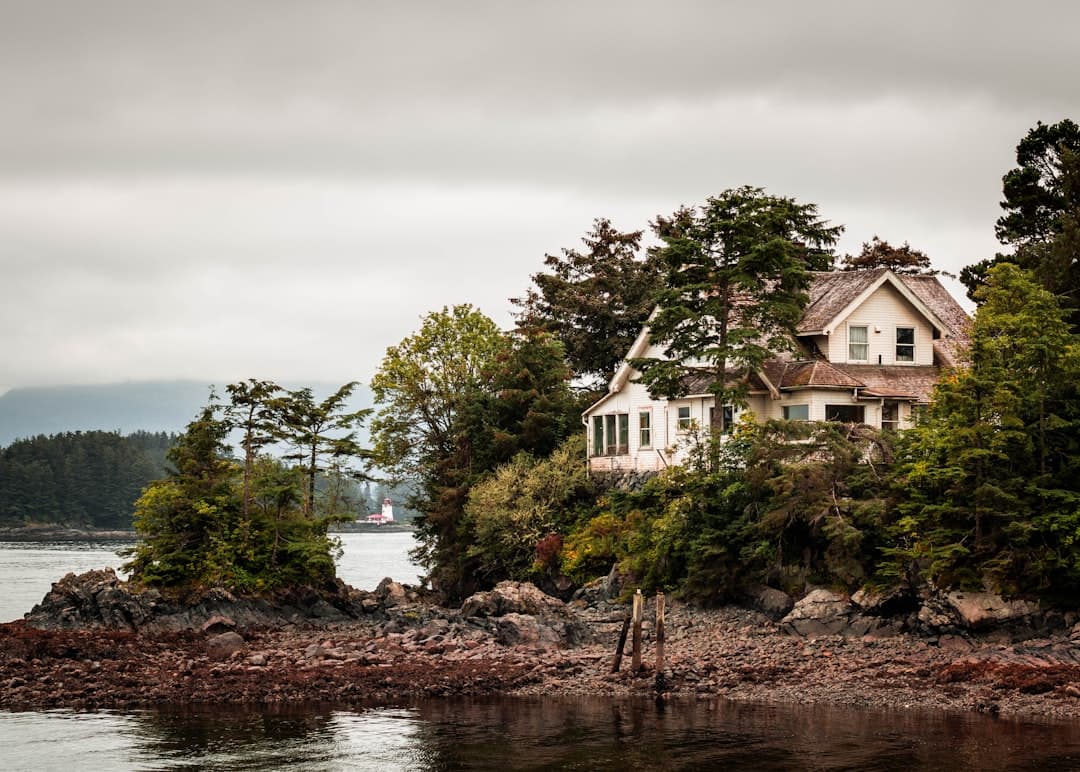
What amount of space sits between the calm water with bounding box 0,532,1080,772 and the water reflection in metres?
0.04

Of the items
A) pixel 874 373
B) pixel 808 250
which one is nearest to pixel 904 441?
pixel 874 373

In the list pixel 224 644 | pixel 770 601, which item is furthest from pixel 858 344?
pixel 224 644

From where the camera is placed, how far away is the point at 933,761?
93.8 feet

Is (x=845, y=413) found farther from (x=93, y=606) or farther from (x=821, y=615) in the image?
(x=93, y=606)

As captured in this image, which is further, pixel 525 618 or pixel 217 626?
pixel 217 626

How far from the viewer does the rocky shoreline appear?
36156mm

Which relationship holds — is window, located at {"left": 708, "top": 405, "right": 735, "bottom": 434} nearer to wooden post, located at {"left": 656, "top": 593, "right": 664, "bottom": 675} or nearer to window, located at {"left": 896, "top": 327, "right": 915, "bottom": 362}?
window, located at {"left": 896, "top": 327, "right": 915, "bottom": 362}

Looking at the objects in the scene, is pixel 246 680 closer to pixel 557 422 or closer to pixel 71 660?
pixel 71 660

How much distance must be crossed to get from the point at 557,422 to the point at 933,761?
3511 cm

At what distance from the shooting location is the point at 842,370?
52875mm

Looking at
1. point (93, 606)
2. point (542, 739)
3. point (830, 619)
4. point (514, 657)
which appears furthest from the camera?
point (93, 606)

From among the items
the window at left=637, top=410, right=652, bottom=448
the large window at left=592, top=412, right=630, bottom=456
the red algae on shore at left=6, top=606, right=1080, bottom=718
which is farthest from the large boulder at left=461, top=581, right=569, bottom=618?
the large window at left=592, top=412, right=630, bottom=456

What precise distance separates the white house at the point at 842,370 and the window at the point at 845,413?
39 millimetres

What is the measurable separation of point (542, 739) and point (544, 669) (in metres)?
8.16
